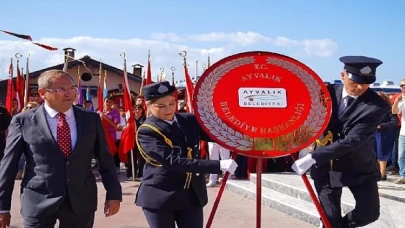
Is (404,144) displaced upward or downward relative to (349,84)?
downward

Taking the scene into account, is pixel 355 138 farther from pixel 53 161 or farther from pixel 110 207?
pixel 53 161

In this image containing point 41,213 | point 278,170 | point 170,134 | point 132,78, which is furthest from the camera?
point 132,78

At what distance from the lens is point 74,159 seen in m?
3.17

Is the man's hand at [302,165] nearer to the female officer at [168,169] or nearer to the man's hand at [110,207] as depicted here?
the female officer at [168,169]

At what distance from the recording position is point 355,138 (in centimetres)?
361

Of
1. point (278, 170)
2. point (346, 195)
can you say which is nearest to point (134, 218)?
point (346, 195)

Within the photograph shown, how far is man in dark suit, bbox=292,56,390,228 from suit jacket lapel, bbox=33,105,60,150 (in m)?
1.90

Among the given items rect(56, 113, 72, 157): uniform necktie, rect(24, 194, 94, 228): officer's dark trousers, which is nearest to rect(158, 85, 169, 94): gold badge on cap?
rect(56, 113, 72, 157): uniform necktie

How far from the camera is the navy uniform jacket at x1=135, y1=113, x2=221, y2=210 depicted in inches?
125

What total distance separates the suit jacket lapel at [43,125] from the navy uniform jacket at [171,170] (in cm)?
60

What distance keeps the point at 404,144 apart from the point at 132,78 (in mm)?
16140

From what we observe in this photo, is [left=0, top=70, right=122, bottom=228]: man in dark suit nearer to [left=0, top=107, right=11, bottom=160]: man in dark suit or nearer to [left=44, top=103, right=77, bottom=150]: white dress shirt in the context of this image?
[left=44, top=103, right=77, bottom=150]: white dress shirt

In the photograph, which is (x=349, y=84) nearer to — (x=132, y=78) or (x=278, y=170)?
(x=278, y=170)

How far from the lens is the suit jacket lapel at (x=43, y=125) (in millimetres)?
3118
